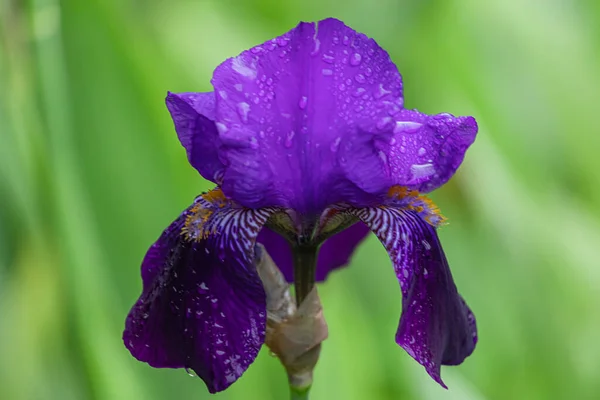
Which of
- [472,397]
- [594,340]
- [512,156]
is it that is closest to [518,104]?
[512,156]

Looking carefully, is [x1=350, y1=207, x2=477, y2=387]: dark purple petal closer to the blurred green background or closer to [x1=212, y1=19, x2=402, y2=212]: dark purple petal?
[x1=212, y1=19, x2=402, y2=212]: dark purple petal

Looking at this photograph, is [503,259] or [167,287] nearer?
[167,287]

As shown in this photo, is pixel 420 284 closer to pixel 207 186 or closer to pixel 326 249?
pixel 326 249

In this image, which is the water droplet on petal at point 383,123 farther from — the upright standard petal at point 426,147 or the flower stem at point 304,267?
the flower stem at point 304,267

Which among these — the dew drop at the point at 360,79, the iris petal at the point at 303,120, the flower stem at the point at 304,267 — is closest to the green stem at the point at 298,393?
the flower stem at the point at 304,267

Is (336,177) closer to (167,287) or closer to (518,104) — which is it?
(167,287)

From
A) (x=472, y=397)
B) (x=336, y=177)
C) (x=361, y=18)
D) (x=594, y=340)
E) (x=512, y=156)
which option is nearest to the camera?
(x=336, y=177)

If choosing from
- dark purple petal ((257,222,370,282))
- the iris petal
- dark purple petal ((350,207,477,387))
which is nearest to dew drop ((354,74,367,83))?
the iris petal

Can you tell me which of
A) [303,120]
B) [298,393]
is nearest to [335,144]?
[303,120]
